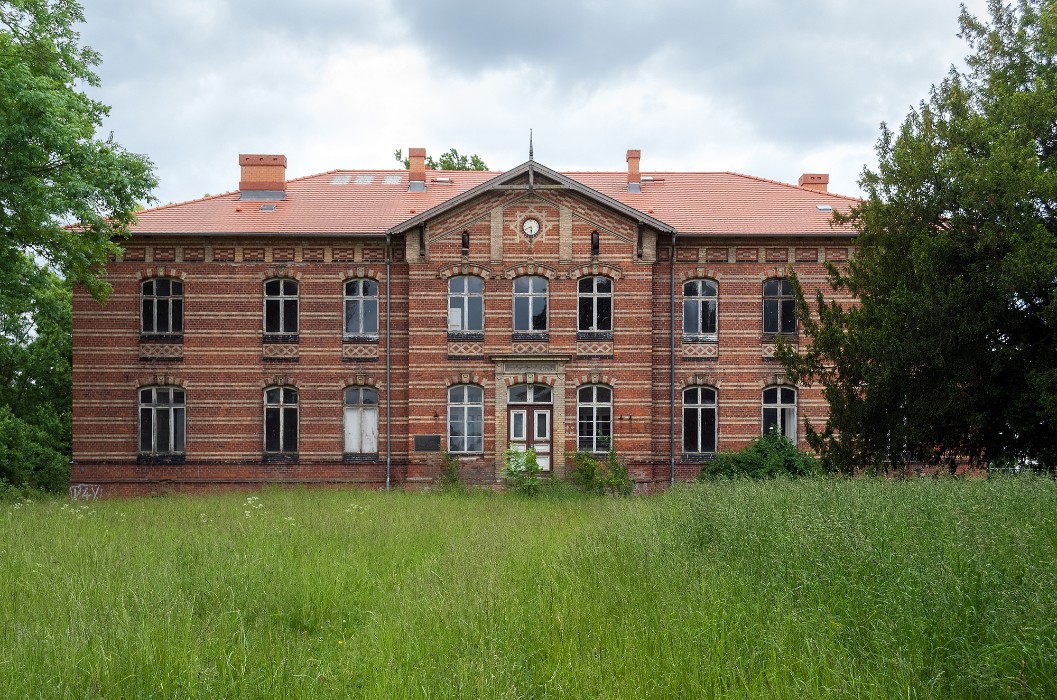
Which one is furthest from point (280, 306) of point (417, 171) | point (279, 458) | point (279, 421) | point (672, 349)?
point (672, 349)

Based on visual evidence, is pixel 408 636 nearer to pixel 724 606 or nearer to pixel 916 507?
pixel 724 606

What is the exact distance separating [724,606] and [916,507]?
3.15 m

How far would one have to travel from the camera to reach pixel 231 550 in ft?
33.7

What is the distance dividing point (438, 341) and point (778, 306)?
31.9 ft

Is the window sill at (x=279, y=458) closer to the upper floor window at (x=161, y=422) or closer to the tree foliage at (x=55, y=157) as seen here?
the upper floor window at (x=161, y=422)

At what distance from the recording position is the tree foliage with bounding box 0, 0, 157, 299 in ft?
59.1

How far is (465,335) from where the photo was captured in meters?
24.7

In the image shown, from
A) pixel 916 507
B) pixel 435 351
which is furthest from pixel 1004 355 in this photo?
pixel 435 351

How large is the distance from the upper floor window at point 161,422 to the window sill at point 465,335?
25.9 ft

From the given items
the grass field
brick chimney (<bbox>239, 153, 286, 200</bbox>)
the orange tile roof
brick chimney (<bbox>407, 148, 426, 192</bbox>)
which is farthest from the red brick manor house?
the grass field

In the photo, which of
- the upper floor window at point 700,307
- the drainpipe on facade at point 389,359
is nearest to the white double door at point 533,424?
the drainpipe on facade at point 389,359

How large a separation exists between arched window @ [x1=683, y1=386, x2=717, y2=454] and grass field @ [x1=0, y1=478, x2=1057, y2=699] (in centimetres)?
1395

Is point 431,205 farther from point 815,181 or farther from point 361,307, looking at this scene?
point 815,181

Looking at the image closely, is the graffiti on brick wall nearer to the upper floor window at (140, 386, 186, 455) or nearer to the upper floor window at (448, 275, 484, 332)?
the upper floor window at (140, 386, 186, 455)
